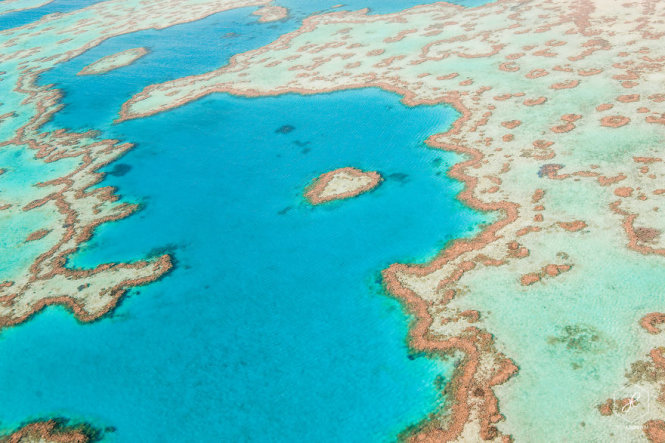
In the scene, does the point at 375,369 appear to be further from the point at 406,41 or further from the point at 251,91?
the point at 406,41

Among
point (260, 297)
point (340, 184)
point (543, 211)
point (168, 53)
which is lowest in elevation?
point (260, 297)

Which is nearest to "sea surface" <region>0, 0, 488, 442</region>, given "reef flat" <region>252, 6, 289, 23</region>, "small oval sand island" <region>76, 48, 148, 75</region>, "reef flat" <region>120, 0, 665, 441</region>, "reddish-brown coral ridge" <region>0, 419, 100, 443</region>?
"reddish-brown coral ridge" <region>0, 419, 100, 443</region>

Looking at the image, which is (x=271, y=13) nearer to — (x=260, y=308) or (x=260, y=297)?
(x=260, y=297)

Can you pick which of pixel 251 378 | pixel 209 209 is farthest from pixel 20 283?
pixel 251 378

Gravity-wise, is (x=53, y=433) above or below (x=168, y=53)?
below

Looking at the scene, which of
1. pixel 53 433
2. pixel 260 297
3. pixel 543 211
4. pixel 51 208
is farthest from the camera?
pixel 51 208

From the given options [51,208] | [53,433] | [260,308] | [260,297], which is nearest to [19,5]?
[51,208]

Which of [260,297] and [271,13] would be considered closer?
[260,297]

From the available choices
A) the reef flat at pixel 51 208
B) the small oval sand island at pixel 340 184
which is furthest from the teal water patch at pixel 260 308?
the reef flat at pixel 51 208
